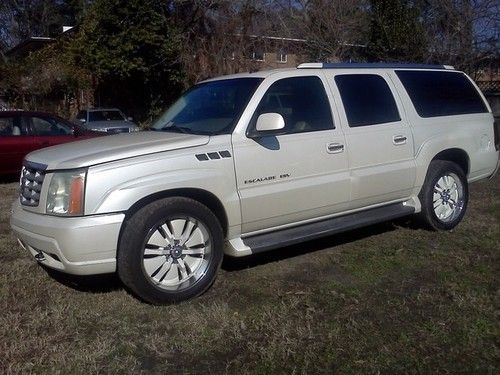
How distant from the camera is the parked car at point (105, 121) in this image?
20.0 meters

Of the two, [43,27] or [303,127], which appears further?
[43,27]

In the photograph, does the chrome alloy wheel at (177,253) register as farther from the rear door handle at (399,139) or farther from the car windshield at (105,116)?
the car windshield at (105,116)

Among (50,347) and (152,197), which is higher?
(152,197)

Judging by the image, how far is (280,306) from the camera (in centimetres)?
448

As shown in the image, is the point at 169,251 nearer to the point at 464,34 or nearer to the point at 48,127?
the point at 48,127

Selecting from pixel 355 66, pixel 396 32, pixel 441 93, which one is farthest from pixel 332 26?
pixel 355 66

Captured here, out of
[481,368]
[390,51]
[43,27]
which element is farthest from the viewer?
[43,27]

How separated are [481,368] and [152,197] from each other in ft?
8.01

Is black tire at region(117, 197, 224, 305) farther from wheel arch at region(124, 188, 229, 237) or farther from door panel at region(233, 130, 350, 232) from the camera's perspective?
door panel at region(233, 130, 350, 232)

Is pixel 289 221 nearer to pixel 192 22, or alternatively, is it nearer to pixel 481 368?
pixel 481 368

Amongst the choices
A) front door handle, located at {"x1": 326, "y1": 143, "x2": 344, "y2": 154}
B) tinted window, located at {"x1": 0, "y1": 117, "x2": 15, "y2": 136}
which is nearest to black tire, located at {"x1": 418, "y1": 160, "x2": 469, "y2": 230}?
front door handle, located at {"x1": 326, "y1": 143, "x2": 344, "y2": 154}

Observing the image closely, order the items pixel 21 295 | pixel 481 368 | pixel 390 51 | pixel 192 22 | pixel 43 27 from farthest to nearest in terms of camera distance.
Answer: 1. pixel 43 27
2. pixel 192 22
3. pixel 390 51
4. pixel 21 295
5. pixel 481 368

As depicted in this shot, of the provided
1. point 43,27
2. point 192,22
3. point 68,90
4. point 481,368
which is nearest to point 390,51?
point 192,22

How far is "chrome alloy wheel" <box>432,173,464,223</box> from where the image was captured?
653 centimetres
